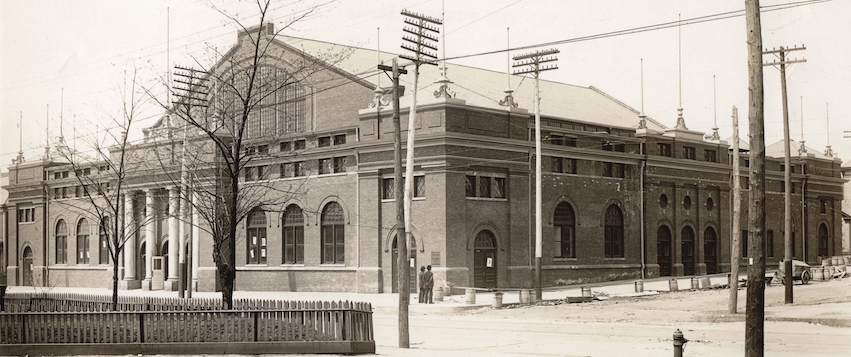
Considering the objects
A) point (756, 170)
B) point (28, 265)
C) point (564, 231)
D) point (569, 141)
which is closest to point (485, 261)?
point (564, 231)

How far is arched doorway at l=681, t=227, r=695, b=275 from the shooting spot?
6125 centimetres

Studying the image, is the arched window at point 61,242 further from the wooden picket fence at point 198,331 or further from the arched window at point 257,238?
the wooden picket fence at point 198,331

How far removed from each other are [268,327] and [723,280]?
4266cm

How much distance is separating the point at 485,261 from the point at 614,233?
11.2m

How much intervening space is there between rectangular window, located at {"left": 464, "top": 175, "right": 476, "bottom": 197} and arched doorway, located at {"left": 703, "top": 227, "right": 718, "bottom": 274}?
74.4ft

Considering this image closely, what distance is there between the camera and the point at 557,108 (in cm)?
5925

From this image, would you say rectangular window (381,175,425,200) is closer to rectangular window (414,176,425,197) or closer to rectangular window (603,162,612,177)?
rectangular window (414,176,425,197)

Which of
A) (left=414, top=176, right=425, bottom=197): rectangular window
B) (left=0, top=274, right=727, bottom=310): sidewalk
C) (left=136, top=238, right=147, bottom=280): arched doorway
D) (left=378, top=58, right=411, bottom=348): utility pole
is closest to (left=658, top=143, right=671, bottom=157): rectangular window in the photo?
(left=0, top=274, right=727, bottom=310): sidewalk

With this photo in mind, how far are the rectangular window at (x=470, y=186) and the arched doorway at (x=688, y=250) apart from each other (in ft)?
65.8

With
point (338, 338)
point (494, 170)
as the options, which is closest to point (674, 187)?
point (494, 170)

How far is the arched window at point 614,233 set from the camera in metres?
54.9

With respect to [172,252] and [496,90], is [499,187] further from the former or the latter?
[172,252]

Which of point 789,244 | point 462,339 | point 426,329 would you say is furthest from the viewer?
point 789,244

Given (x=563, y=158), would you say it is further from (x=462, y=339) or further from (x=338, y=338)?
(x=338, y=338)
